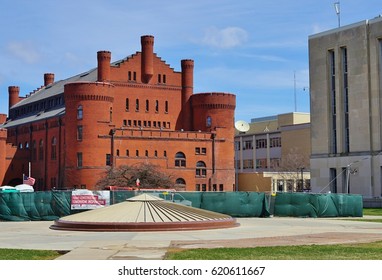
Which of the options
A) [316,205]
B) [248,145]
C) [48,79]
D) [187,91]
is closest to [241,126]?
[248,145]

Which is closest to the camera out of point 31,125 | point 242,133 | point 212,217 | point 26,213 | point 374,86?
point 212,217

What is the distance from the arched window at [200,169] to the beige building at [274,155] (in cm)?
1353

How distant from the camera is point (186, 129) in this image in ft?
367

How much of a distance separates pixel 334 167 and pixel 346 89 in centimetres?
954

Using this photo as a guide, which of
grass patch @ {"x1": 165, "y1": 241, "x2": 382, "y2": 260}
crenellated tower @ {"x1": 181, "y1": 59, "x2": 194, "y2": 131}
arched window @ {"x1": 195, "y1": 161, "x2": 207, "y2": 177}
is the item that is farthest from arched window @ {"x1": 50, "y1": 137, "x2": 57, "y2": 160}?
grass patch @ {"x1": 165, "y1": 241, "x2": 382, "y2": 260}

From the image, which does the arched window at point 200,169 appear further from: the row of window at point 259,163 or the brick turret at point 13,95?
the brick turret at point 13,95

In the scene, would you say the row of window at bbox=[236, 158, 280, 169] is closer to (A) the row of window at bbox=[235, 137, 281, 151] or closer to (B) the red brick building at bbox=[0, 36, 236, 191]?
(A) the row of window at bbox=[235, 137, 281, 151]

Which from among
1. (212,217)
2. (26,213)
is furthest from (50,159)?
(212,217)

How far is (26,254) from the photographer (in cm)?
2208

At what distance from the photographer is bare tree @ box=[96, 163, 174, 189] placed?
92.3 metres

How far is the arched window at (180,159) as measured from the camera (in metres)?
104

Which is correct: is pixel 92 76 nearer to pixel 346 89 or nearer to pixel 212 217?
pixel 346 89

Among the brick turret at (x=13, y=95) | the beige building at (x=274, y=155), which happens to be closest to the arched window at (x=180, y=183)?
the beige building at (x=274, y=155)

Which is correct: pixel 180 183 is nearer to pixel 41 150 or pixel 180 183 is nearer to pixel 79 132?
pixel 79 132
